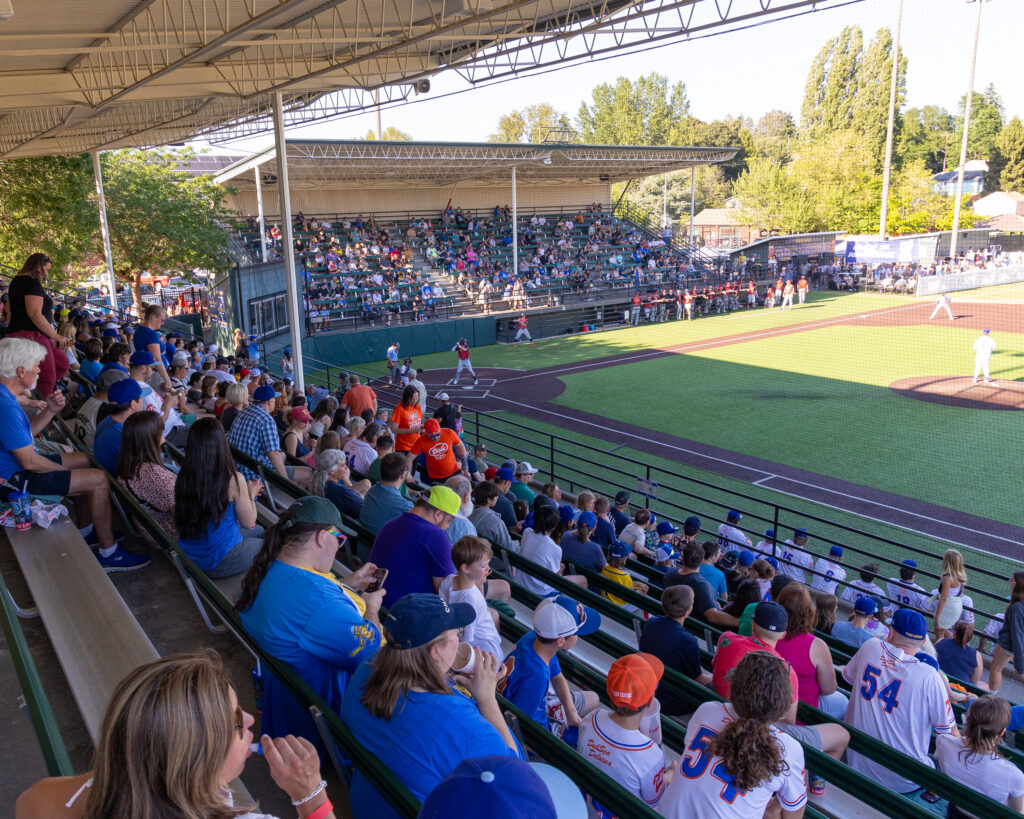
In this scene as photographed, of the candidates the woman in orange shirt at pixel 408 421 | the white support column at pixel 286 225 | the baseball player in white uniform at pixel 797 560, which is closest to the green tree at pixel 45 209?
the white support column at pixel 286 225

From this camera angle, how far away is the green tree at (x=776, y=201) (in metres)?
59.3

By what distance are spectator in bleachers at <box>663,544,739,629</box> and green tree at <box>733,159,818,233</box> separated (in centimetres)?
5888

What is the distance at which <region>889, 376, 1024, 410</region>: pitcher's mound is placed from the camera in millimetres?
20688

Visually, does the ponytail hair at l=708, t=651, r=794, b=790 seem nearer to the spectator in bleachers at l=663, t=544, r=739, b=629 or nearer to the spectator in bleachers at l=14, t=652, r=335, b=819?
the spectator in bleachers at l=14, t=652, r=335, b=819

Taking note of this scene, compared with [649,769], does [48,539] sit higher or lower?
higher

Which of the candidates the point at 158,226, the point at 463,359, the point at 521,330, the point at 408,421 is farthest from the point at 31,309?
the point at 521,330

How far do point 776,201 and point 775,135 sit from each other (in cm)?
3681

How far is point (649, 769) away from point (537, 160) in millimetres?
36452

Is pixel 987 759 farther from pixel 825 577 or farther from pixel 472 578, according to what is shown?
pixel 825 577

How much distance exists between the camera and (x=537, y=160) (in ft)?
121

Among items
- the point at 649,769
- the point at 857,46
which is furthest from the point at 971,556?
the point at 857,46

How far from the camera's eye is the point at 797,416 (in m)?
19.9

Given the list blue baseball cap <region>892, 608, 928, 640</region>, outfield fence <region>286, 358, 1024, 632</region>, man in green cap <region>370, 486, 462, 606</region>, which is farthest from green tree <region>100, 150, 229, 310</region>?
blue baseball cap <region>892, 608, 928, 640</region>

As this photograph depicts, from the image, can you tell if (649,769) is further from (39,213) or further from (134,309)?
(134,309)
